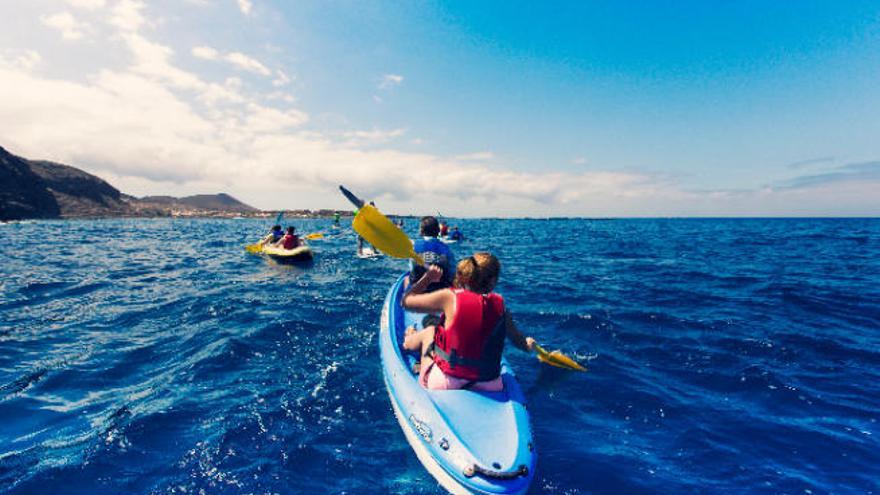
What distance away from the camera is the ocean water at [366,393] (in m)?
3.85

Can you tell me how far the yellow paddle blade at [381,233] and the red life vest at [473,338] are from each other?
68.9 inches

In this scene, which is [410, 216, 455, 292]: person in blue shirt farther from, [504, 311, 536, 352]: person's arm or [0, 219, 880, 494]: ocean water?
[0, 219, 880, 494]: ocean water

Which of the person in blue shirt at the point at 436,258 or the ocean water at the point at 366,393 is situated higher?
A: the person in blue shirt at the point at 436,258

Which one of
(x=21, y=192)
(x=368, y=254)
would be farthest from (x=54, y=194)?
(x=368, y=254)

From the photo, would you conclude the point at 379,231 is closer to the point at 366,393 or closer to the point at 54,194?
the point at 366,393

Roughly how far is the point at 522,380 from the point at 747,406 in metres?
3.18

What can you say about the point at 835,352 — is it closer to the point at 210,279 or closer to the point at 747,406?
the point at 747,406

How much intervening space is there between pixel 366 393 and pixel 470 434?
2394 mm

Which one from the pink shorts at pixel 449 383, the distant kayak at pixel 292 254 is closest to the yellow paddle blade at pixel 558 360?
the pink shorts at pixel 449 383

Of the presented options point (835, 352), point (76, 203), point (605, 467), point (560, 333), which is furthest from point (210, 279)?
point (76, 203)

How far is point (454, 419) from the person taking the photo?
3.74 meters

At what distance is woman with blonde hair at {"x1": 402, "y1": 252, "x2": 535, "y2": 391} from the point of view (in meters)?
3.71

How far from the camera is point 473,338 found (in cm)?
Result: 381

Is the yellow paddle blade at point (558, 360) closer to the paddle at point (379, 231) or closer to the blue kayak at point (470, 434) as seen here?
the blue kayak at point (470, 434)
